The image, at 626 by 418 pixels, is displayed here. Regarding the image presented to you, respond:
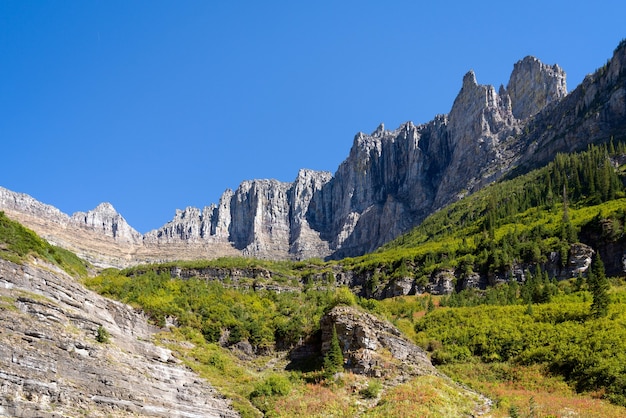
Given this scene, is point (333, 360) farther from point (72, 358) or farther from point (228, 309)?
point (72, 358)

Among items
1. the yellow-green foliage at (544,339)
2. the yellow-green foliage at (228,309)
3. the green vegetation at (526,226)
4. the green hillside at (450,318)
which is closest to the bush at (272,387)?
the green hillside at (450,318)

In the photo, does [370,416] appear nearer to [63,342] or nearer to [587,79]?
[63,342]

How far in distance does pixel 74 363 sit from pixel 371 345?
23923 mm

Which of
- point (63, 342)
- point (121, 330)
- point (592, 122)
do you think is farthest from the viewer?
point (592, 122)

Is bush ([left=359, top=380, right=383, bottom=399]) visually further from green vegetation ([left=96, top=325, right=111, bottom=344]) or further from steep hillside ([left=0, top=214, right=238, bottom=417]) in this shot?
green vegetation ([left=96, top=325, right=111, bottom=344])

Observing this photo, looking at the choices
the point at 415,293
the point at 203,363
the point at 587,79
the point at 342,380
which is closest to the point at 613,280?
the point at 415,293

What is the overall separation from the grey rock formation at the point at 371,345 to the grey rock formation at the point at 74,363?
485 inches

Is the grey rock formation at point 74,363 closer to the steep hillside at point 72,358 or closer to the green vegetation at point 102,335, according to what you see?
the steep hillside at point 72,358

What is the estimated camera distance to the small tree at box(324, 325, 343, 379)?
1698 inches

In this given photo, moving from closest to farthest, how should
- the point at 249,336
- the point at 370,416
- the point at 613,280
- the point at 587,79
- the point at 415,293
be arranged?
the point at 370,416
the point at 249,336
the point at 613,280
the point at 415,293
the point at 587,79

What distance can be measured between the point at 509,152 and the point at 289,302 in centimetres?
13525

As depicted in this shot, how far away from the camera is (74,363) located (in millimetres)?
29703

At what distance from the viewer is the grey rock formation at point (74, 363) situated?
25.8 metres

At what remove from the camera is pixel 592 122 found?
144 metres
